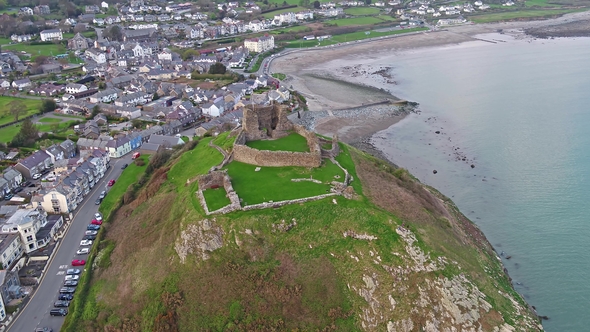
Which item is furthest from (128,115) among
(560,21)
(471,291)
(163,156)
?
(560,21)

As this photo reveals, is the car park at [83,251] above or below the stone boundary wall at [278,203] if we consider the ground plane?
below

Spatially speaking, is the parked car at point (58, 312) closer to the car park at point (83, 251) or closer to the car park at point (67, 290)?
the car park at point (67, 290)

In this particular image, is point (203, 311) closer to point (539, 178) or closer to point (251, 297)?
point (251, 297)

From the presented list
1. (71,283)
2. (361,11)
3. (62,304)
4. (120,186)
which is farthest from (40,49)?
(361,11)

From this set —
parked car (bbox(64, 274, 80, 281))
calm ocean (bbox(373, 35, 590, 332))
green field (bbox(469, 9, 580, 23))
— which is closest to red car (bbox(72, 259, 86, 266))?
parked car (bbox(64, 274, 80, 281))

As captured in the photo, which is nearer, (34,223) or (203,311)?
(203,311)

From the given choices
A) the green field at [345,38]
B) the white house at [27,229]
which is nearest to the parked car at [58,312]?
the white house at [27,229]
